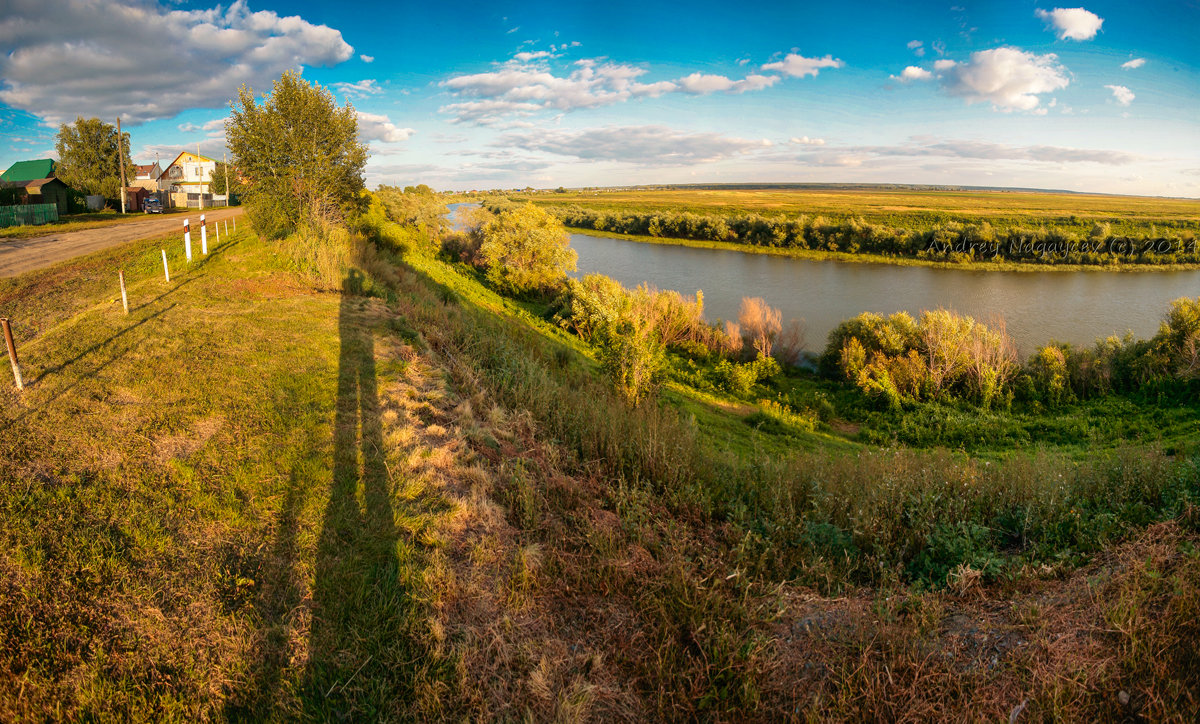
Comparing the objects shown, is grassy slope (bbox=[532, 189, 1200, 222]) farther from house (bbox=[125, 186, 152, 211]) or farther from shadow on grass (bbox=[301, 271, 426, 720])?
shadow on grass (bbox=[301, 271, 426, 720])

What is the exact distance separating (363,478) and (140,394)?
10.8 ft

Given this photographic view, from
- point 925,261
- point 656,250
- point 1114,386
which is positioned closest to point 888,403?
point 1114,386

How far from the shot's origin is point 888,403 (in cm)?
2242

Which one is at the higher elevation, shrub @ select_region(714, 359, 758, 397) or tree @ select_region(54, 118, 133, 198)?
tree @ select_region(54, 118, 133, 198)

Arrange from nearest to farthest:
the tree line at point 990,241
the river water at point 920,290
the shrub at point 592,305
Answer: the shrub at point 592,305, the river water at point 920,290, the tree line at point 990,241

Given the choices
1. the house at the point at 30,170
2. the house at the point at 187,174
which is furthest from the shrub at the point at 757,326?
the house at the point at 187,174

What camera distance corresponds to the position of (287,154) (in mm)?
21125

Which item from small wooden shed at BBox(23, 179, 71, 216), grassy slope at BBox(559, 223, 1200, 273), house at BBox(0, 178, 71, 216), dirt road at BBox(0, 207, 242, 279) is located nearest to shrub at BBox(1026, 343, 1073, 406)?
dirt road at BBox(0, 207, 242, 279)

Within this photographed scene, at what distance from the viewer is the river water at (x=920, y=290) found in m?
34.4

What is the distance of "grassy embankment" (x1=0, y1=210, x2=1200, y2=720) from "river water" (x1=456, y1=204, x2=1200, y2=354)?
27453 mm

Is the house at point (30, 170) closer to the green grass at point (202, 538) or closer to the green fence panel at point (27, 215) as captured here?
the green fence panel at point (27, 215)

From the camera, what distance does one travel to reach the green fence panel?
23250 millimetres

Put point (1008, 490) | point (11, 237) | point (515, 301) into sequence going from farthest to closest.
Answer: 1. point (515, 301)
2. point (11, 237)
3. point (1008, 490)

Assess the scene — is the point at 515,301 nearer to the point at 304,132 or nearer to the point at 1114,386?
the point at 304,132
